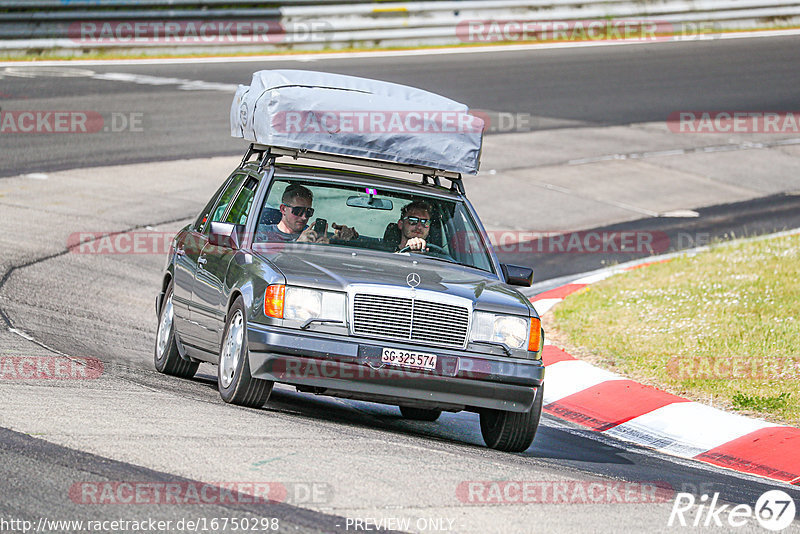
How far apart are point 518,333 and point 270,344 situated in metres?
1.54

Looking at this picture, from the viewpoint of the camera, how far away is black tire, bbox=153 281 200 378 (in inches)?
376

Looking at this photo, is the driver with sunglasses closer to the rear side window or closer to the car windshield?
the car windshield

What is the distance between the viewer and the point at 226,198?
9672mm

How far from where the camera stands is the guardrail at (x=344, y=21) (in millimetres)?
26922

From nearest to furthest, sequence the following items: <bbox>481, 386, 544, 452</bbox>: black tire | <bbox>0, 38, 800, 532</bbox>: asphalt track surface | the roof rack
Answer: <bbox>0, 38, 800, 532</bbox>: asphalt track surface, <bbox>481, 386, 544, 452</bbox>: black tire, the roof rack

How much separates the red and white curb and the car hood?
6.08ft

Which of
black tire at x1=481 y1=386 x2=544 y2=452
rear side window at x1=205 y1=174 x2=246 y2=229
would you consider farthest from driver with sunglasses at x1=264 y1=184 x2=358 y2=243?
black tire at x1=481 y1=386 x2=544 y2=452

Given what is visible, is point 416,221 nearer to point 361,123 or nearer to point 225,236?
point 361,123

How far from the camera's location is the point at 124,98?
2322cm

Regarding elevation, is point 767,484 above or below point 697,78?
below

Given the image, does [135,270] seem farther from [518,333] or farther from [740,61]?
[740,61]

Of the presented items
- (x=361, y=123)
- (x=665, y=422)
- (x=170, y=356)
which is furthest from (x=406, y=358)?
(x=665, y=422)

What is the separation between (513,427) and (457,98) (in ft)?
56.1

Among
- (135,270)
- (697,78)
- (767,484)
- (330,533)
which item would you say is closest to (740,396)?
(767,484)
